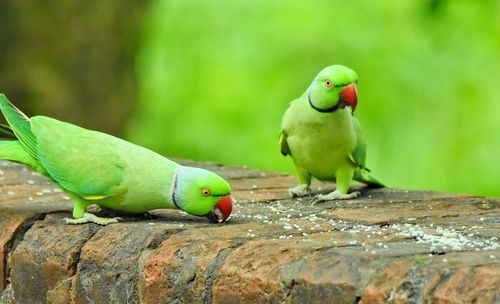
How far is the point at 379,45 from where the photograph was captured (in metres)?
8.20

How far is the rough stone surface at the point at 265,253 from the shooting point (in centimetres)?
227

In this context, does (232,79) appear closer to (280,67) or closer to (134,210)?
(280,67)

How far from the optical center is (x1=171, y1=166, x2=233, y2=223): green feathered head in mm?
3035

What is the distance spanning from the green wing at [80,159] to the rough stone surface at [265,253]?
0.40 ft

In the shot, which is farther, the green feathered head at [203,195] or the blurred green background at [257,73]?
the blurred green background at [257,73]

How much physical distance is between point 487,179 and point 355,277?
211 inches

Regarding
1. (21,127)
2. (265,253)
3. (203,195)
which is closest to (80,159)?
(21,127)

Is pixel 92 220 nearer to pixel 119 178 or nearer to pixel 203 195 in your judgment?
pixel 119 178

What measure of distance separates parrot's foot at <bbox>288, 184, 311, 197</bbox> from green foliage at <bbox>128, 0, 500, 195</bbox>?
312cm

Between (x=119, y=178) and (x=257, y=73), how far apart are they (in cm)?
571

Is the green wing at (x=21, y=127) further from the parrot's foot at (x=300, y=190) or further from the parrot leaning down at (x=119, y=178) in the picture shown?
the parrot's foot at (x=300, y=190)

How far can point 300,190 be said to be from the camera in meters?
3.82

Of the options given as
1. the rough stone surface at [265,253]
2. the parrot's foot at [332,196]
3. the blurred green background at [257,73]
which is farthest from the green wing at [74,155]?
the blurred green background at [257,73]

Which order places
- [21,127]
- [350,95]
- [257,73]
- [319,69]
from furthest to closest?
1. [257,73]
2. [319,69]
3. [350,95]
4. [21,127]
